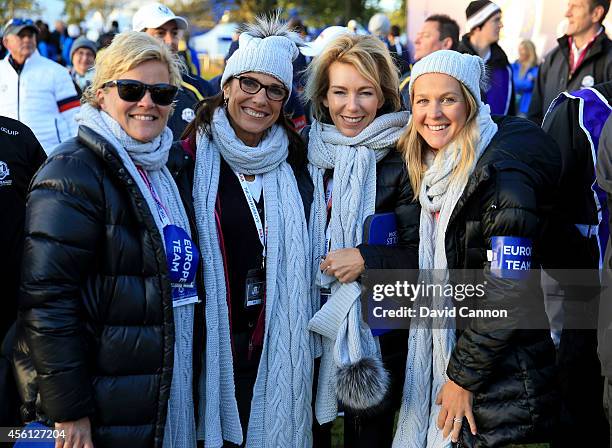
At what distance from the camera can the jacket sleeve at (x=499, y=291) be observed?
2496mm

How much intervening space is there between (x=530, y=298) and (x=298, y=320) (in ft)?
3.21

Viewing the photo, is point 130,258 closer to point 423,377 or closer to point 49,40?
point 423,377

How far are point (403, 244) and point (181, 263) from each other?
3.20 feet

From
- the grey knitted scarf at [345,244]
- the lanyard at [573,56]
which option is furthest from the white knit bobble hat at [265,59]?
the lanyard at [573,56]

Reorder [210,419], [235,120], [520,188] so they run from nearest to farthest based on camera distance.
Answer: [520,188]
[210,419]
[235,120]

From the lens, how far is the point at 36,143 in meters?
3.17

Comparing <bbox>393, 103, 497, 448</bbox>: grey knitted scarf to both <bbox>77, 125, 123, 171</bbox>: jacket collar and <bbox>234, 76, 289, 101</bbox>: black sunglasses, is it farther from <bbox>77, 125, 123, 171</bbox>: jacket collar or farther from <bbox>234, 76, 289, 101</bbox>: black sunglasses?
<bbox>77, 125, 123, 171</bbox>: jacket collar

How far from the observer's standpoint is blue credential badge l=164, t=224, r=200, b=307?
8.42ft

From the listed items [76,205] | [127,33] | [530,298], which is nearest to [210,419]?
[76,205]

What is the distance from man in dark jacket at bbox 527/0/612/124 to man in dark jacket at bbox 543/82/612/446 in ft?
8.68

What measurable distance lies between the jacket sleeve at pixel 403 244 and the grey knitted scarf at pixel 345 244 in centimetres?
12

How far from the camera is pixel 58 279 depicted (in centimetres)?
226

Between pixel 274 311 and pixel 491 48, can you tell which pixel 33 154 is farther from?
pixel 491 48

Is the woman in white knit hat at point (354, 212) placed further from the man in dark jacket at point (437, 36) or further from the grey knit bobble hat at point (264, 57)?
the man in dark jacket at point (437, 36)
